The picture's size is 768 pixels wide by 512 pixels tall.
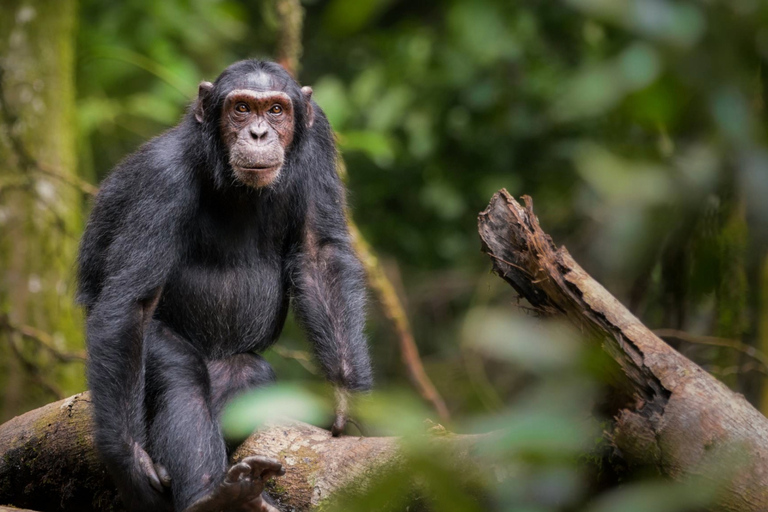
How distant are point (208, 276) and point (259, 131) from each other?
75 cm

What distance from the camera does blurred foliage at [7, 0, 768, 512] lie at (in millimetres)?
1012

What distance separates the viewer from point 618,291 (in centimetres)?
740

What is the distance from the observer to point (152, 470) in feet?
11.2

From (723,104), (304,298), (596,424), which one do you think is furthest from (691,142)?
(304,298)

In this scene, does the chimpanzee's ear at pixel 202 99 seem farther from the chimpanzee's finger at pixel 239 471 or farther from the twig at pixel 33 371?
the twig at pixel 33 371

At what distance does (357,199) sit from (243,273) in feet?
15.9

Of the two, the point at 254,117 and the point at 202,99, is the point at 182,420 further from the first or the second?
the point at 202,99

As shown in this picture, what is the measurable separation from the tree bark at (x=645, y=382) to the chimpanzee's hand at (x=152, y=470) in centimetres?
162

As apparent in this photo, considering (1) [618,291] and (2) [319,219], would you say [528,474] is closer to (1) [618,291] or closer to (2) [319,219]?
(2) [319,219]

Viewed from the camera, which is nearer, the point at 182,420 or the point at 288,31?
the point at 182,420

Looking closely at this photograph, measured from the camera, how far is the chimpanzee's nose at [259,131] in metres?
3.99

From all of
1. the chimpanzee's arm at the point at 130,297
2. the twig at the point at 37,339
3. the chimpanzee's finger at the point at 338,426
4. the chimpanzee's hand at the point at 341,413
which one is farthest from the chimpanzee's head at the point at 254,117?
the twig at the point at 37,339

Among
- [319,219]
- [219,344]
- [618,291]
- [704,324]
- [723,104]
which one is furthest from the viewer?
[618,291]

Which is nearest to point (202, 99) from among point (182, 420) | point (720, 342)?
point (182, 420)
